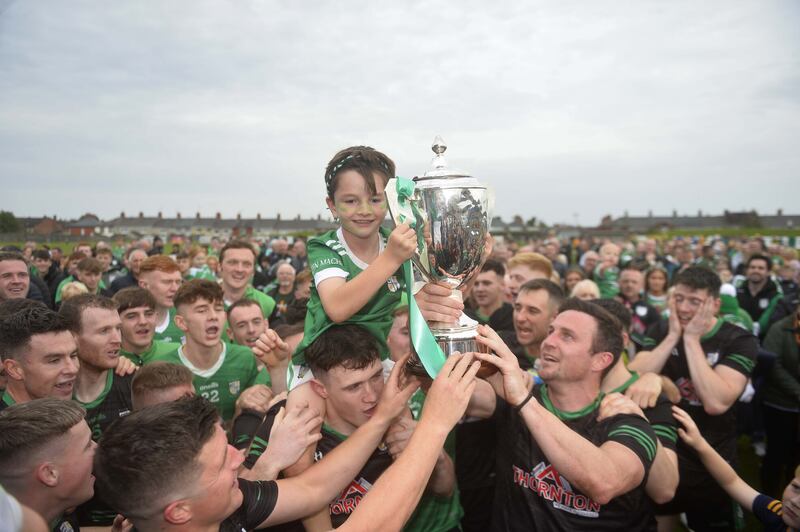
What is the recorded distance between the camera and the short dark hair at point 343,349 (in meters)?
2.56

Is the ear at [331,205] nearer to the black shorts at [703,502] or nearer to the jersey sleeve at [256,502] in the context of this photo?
the jersey sleeve at [256,502]

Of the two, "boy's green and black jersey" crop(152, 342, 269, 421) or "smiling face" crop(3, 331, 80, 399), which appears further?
"boy's green and black jersey" crop(152, 342, 269, 421)

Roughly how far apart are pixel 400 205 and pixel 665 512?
137 inches

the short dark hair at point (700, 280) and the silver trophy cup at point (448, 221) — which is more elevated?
the silver trophy cup at point (448, 221)

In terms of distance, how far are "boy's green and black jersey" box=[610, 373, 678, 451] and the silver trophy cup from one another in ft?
4.51

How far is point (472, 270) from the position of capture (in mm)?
2486

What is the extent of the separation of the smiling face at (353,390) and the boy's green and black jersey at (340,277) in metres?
0.20

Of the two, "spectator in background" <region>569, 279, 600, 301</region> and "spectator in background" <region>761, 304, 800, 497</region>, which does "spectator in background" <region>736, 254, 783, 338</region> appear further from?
"spectator in background" <region>569, 279, 600, 301</region>

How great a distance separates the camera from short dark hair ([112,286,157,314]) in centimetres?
464

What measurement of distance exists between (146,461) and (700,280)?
4.30 meters

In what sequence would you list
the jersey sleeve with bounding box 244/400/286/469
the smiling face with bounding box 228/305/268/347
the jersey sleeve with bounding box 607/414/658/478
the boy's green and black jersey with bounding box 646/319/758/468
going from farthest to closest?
the smiling face with bounding box 228/305/268/347
the boy's green and black jersey with bounding box 646/319/758/468
the jersey sleeve with bounding box 244/400/286/469
the jersey sleeve with bounding box 607/414/658/478

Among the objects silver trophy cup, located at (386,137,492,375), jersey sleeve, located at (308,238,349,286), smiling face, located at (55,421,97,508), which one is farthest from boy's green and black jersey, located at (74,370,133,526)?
silver trophy cup, located at (386,137,492,375)

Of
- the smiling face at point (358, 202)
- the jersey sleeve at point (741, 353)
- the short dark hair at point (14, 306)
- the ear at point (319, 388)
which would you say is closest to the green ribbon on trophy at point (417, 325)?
the smiling face at point (358, 202)

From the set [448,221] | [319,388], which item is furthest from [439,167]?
[319,388]
